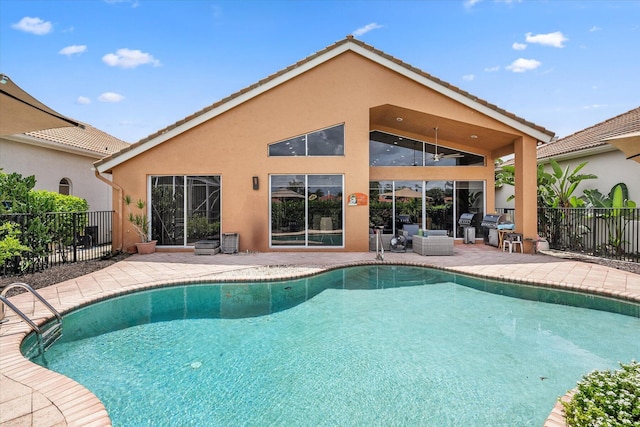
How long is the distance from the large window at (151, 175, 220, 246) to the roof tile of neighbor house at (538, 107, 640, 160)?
17.1m

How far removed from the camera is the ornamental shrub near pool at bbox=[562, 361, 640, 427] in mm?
2633

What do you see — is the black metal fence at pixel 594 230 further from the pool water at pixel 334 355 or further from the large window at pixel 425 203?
the pool water at pixel 334 355

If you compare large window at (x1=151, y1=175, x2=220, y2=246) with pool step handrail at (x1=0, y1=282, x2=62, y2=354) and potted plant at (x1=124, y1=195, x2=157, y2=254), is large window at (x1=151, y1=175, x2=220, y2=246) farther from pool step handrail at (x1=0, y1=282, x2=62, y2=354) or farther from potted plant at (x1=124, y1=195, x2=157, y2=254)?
pool step handrail at (x1=0, y1=282, x2=62, y2=354)

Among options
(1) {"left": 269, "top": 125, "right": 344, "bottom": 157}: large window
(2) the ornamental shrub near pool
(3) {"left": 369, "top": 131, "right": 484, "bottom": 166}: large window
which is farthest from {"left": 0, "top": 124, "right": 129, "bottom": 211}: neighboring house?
(2) the ornamental shrub near pool

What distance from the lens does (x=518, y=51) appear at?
15.7 m

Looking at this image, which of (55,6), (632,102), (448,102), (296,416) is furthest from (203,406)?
(632,102)

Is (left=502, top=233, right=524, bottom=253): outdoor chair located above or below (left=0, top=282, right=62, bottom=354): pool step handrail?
above

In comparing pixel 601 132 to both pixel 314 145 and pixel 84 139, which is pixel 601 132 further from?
pixel 84 139

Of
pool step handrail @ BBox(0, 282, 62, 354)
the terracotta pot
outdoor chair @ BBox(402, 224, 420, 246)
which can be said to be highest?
outdoor chair @ BBox(402, 224, 420, 246)

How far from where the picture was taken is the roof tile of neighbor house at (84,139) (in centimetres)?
1560

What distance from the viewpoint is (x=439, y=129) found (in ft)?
50.8

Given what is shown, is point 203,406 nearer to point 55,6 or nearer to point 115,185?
point 115,185

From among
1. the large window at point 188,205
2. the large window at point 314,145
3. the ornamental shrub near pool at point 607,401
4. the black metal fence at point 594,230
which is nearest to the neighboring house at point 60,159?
the large window at point 188,205

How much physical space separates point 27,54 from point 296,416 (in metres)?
19.4
